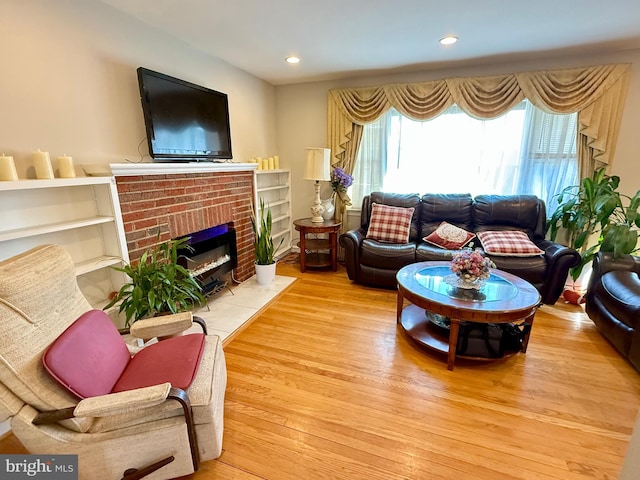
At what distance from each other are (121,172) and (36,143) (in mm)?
428

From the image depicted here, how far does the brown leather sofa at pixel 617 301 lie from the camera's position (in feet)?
6.70

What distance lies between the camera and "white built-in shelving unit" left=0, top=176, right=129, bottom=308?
1.63 meters

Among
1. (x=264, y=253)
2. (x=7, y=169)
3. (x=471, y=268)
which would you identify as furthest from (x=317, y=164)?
(x=7, y=169)

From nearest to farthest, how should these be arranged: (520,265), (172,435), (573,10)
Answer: (172,435) → (573,10) → (520,265)

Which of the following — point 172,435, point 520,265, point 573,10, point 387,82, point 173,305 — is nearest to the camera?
point 172,435

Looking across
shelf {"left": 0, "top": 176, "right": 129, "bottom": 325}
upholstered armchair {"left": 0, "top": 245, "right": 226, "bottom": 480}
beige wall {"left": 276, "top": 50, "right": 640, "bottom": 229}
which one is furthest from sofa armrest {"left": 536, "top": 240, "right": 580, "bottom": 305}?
shelf {"left": 0, "top": 176, "right": 129, "bottom": 325}

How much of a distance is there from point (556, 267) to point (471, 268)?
129cm

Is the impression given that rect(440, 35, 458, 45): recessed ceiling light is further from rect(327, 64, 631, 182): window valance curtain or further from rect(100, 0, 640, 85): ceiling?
rect(327, 64, 631, 182): window valance curtain

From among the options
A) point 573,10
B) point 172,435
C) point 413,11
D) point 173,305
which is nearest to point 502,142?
point 573,10

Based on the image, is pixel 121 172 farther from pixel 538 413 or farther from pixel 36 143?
pixel 538 413

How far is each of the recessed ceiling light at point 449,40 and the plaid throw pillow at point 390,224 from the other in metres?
1.67

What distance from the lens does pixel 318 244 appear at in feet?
13.2

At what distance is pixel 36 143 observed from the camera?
68.6 inches

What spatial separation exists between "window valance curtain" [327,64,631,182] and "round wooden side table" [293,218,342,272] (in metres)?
1.28
